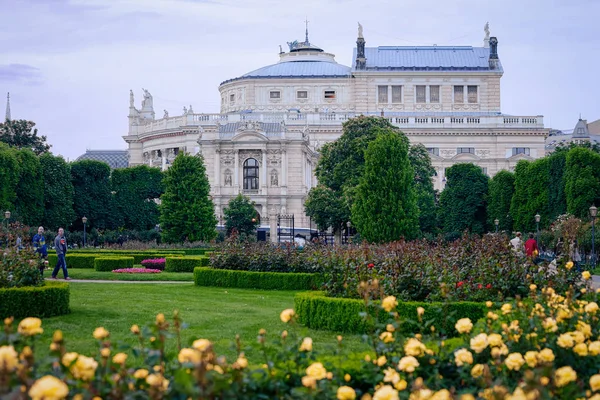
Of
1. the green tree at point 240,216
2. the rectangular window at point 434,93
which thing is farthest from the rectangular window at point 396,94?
the green tree at point 240,216

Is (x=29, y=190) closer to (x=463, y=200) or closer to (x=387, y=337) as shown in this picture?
(x=463, y=200)

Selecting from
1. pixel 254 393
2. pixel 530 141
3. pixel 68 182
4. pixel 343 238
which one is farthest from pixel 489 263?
pixel 530 141

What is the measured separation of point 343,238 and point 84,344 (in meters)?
43.1

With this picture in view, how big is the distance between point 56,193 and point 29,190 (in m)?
2.22

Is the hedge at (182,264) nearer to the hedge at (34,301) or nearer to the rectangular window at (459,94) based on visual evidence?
the hedge at (34,301)

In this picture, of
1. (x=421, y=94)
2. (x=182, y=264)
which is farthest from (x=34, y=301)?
(x=421, y=94)

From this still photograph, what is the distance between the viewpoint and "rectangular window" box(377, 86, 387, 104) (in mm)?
87062

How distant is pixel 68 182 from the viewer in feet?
182

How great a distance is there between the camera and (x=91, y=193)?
58.2m

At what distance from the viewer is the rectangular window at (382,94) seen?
87062 mm

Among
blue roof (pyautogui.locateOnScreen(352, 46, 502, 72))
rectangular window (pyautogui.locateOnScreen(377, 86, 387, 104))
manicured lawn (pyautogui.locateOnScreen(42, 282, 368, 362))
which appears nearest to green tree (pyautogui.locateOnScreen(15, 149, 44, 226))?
manicured lawn (pyautogui.locateOnScreen(42, 282, 368, 362))

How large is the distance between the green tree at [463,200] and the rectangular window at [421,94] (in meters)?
26.4

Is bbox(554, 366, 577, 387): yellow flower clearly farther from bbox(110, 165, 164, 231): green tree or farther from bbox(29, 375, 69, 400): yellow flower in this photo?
bbox(110, 165, 164, 231): green tree

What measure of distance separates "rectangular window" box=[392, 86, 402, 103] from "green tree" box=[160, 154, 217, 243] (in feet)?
135
